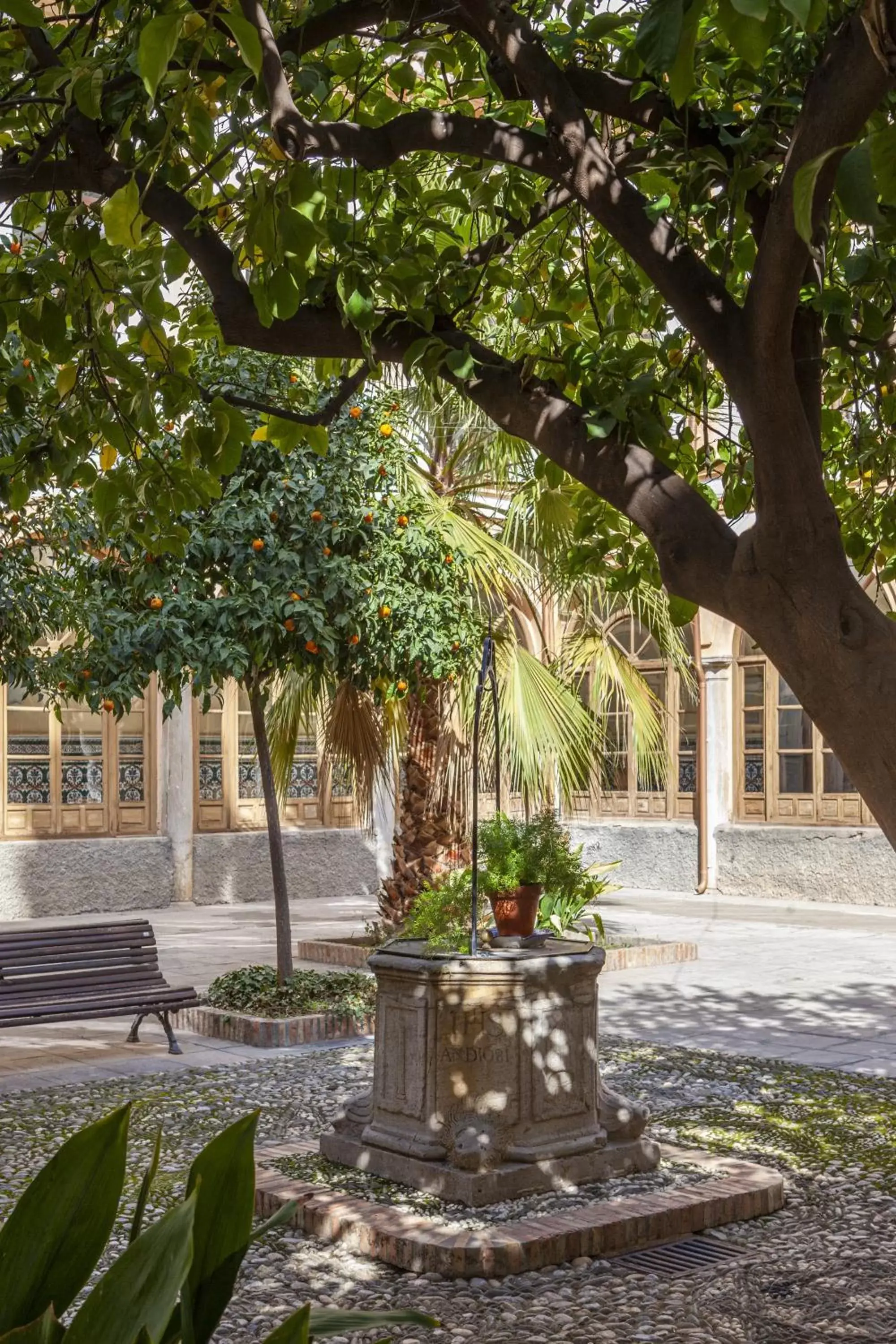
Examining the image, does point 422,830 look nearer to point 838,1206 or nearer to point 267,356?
point 267,356

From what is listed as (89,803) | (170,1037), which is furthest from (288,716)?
(89,803)

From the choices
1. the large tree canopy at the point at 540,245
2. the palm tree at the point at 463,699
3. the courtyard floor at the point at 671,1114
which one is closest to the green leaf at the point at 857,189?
the large tree canopy at the point at 540,245

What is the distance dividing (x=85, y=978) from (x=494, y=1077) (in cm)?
346

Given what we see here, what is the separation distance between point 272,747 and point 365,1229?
6.24m

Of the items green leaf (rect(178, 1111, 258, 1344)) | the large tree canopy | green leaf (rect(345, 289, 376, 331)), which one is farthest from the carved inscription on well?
green leaf (rect(178, 1111, 258, 1344))

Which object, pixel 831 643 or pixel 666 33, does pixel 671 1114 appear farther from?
pixel 666 33

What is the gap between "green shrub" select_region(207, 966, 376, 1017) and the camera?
9234 millimetres

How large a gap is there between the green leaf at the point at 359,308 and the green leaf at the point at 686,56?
4.82ft

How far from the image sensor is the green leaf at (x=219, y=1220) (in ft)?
4.07

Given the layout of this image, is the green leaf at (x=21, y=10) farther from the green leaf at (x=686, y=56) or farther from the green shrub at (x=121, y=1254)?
the green shrub at (x=121, y=1254)

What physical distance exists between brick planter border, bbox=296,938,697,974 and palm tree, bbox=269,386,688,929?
1.21ft

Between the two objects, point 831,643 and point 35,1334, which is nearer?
point 35,1334

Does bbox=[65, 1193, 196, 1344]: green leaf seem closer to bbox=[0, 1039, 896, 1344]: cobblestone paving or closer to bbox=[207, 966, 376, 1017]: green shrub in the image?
bbox=[0, 1039, 896, 1344]: cobblestone paving

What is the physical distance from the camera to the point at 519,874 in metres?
6.09
